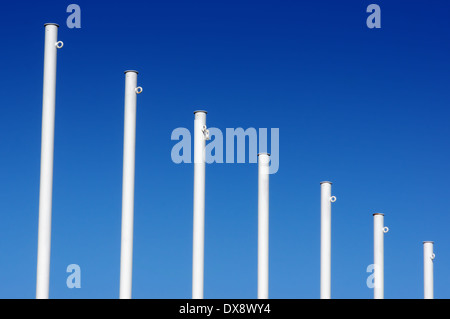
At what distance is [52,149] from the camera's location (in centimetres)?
1930

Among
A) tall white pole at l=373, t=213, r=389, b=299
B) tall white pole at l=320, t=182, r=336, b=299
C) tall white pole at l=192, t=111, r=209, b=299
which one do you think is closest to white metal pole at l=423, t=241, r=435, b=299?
tall white pole at l=373, t=213, r=389, b=299

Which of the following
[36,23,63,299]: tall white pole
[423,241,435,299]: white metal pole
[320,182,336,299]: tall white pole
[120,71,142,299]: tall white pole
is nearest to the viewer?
[36,23,63,299]: tall white pole

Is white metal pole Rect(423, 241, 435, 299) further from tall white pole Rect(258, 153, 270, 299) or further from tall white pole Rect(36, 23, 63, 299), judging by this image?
tall white pole Rect(36, 23, 63, 299)

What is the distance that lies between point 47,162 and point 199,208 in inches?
157

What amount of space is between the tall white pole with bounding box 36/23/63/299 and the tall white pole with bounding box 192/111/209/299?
3.70m

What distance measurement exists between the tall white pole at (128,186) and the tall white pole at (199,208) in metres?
1.73

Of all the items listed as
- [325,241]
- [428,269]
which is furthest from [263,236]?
[428,269]

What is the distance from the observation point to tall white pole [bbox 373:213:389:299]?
2920 cm

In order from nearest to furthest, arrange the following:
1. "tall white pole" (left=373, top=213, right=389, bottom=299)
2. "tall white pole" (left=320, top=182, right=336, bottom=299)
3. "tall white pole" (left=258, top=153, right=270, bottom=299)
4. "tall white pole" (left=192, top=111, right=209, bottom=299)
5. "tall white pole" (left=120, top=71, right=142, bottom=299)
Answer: "tall white pole" (left=120, top=71, right=142, bottom=299) → "tall white pole" (left=192, top=111, right=209, bottom=299) → "tall white pole" (left=258, top=153, right=270, bottom=299) → "tall white pole" (left=320, top=182, right=336, bottom=299) → "tall white pole" (left=373, top=213, right=389, bottom=299)

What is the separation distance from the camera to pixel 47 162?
755 inches

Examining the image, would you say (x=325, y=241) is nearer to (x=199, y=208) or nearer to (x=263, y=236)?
(x=263, y=236)

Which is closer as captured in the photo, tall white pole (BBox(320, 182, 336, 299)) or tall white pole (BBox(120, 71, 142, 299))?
tall white pole (BBox(120, 71, 142, 299))
